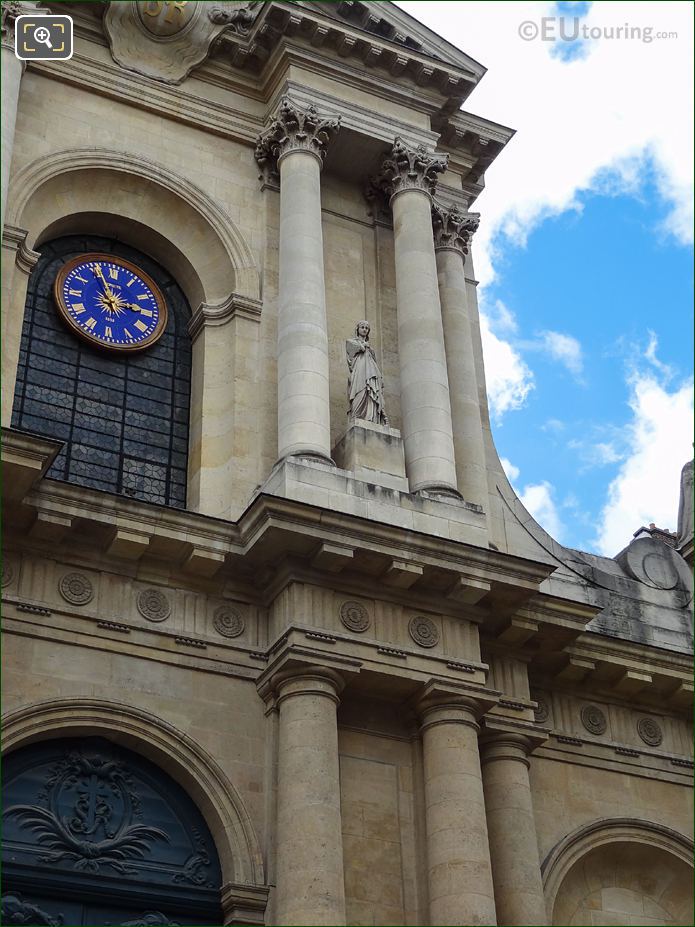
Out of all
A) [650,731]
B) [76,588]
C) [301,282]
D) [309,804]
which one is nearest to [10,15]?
[301,282]

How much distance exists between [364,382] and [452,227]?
4740mm


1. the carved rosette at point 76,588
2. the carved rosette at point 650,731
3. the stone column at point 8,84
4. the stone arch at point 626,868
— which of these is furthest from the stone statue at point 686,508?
the stone column at point 8,84

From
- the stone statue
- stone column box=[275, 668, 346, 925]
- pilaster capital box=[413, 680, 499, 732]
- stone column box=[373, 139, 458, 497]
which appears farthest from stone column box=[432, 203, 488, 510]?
stone column box=[275, 668, 346, 925]

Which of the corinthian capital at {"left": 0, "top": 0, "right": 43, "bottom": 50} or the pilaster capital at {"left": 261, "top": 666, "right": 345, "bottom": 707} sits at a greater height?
the corinthian capital at {"left": 0, "top": 0, "right": 43, "bottom": 50}

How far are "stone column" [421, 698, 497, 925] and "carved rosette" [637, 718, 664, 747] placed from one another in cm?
371

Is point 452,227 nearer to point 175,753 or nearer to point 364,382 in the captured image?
point 364,382

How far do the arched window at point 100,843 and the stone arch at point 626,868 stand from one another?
4.95 meters

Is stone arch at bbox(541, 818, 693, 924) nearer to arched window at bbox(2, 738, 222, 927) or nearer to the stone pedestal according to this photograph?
arched window at bbox(2, 738, 222, 927)

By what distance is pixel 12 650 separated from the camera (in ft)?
54.6

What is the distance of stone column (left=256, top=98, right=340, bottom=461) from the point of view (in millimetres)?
19391

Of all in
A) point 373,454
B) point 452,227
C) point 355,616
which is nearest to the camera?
point 355,616

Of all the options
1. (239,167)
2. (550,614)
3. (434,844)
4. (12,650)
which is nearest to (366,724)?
(434,844)

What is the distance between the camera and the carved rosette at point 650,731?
20.7 m

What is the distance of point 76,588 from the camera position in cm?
1741
